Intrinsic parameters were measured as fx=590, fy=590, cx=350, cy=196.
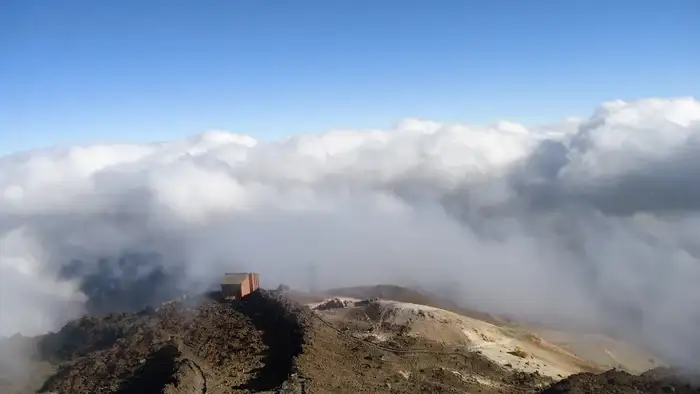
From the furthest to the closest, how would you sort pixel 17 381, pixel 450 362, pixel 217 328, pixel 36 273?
pixel 36 273, pixel 17 381, pixel 217 328, pixel 450 362

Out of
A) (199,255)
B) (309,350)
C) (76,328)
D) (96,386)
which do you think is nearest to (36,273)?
(199,255)

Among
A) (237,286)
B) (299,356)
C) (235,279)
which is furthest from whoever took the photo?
(235,279)

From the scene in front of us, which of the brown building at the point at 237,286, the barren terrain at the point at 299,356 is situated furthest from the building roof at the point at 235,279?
the barren terrain at the point at 299,356

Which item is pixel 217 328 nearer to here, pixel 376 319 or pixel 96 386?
pixel 96 386

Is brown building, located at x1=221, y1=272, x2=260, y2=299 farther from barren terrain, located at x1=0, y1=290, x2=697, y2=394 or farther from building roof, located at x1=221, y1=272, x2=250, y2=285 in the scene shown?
barren terrain, located at x1=0, y1=290, x2=697, y2=394

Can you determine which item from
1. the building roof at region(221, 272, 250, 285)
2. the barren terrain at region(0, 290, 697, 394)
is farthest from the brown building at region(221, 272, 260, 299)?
the barren terrain at region(0, 290, 697, 394)

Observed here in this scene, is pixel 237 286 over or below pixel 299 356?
over

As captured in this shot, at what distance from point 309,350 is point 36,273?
5739 inches

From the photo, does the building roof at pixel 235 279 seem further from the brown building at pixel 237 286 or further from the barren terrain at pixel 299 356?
the barren terrain at pixel 299 356

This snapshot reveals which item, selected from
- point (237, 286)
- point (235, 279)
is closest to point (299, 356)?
point (237, 286)

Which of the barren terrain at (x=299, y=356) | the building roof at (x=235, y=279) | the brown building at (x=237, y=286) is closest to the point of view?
the barren terrain at (x=299, y=356)

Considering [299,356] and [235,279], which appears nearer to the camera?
[299,356]

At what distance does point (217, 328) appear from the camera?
2281 inches

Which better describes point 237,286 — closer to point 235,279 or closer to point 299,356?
point 235,279
